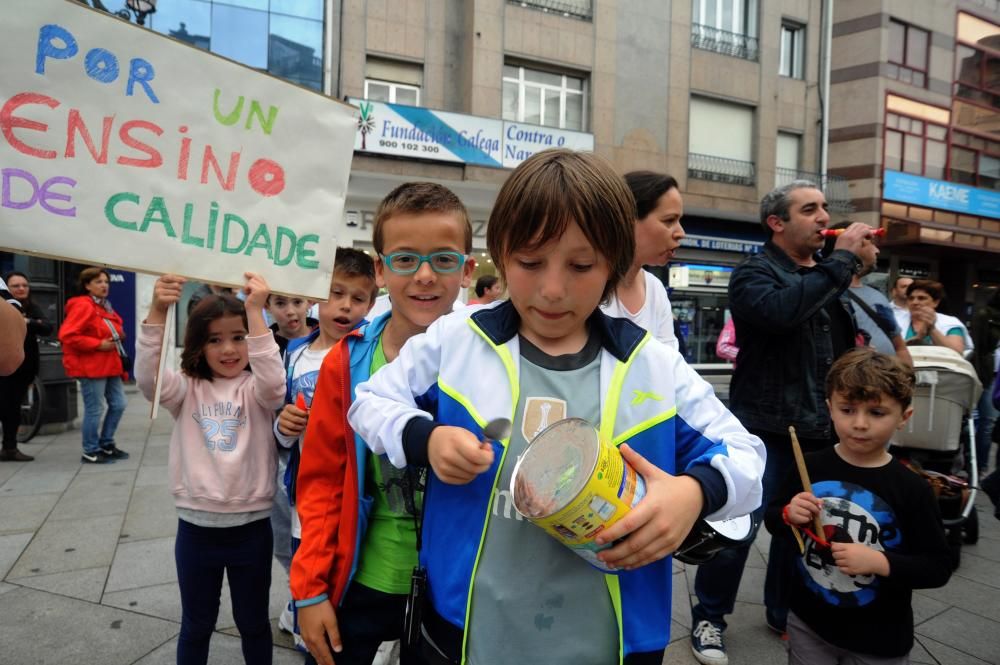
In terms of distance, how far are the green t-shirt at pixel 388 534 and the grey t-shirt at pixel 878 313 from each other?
105 inches

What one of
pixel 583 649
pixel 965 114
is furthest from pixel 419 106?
pixel 965 114

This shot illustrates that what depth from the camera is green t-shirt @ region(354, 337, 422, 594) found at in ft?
5.15

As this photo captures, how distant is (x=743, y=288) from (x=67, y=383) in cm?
772

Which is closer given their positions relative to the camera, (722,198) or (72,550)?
(72,550)

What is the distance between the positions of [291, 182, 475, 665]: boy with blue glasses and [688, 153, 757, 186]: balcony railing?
14.9 metres

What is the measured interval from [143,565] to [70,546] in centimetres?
65

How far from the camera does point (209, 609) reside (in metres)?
2.22

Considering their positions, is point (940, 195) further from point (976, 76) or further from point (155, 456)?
point (155, 456)

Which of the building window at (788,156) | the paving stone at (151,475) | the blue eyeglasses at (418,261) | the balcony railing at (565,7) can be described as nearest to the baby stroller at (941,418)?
the blue eyeglasses at (418,261)

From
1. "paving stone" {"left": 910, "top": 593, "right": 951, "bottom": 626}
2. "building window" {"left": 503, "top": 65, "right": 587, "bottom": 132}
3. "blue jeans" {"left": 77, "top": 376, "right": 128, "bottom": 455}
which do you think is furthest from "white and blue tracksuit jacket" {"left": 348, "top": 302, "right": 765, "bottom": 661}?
"building window" {"left": 503, "top": 65, "right": 587, "bottom": 132}

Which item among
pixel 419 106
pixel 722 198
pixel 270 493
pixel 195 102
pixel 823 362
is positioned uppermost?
pixel 419 106

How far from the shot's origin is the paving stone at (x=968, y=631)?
293 centimetres

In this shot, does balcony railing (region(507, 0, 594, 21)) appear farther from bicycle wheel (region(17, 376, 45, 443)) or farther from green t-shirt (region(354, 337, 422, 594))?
green t-shirt (region(354, 337, 422, 594))

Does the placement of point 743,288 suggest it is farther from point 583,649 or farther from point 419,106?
point 419,106
